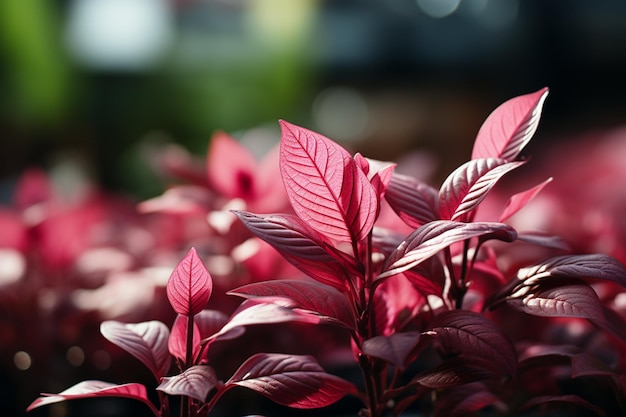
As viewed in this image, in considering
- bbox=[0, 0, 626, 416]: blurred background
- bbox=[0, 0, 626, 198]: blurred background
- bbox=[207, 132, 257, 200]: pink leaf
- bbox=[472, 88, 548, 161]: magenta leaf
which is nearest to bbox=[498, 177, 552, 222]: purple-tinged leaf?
bbox=[472, 88, 548, 161]: magenta leaf

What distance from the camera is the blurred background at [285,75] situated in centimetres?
397

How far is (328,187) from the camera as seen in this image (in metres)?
0.63

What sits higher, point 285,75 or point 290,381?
point 285,75

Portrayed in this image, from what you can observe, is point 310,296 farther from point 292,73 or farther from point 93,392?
point 292,73

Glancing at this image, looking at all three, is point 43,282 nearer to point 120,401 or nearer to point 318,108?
point 120,401

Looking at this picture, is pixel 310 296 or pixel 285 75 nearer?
pixel 310 296

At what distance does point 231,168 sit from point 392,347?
21.2 inches

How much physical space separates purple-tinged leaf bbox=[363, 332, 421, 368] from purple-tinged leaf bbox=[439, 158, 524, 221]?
13cm

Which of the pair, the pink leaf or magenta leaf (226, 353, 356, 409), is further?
the pink leaf

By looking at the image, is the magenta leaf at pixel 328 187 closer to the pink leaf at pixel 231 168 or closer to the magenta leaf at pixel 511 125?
the magenta leaf at pixel 511 125

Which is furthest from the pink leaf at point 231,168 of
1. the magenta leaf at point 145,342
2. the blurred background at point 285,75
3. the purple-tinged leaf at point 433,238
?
the blurred background at point 285,75

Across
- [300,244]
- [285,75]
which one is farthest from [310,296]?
[285,75]

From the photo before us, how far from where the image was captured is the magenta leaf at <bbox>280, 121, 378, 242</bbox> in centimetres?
62

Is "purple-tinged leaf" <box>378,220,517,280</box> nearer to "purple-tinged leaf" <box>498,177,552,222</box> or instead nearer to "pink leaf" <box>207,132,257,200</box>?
"purple-tinged leaf" <box>498,177,552,222</box>
